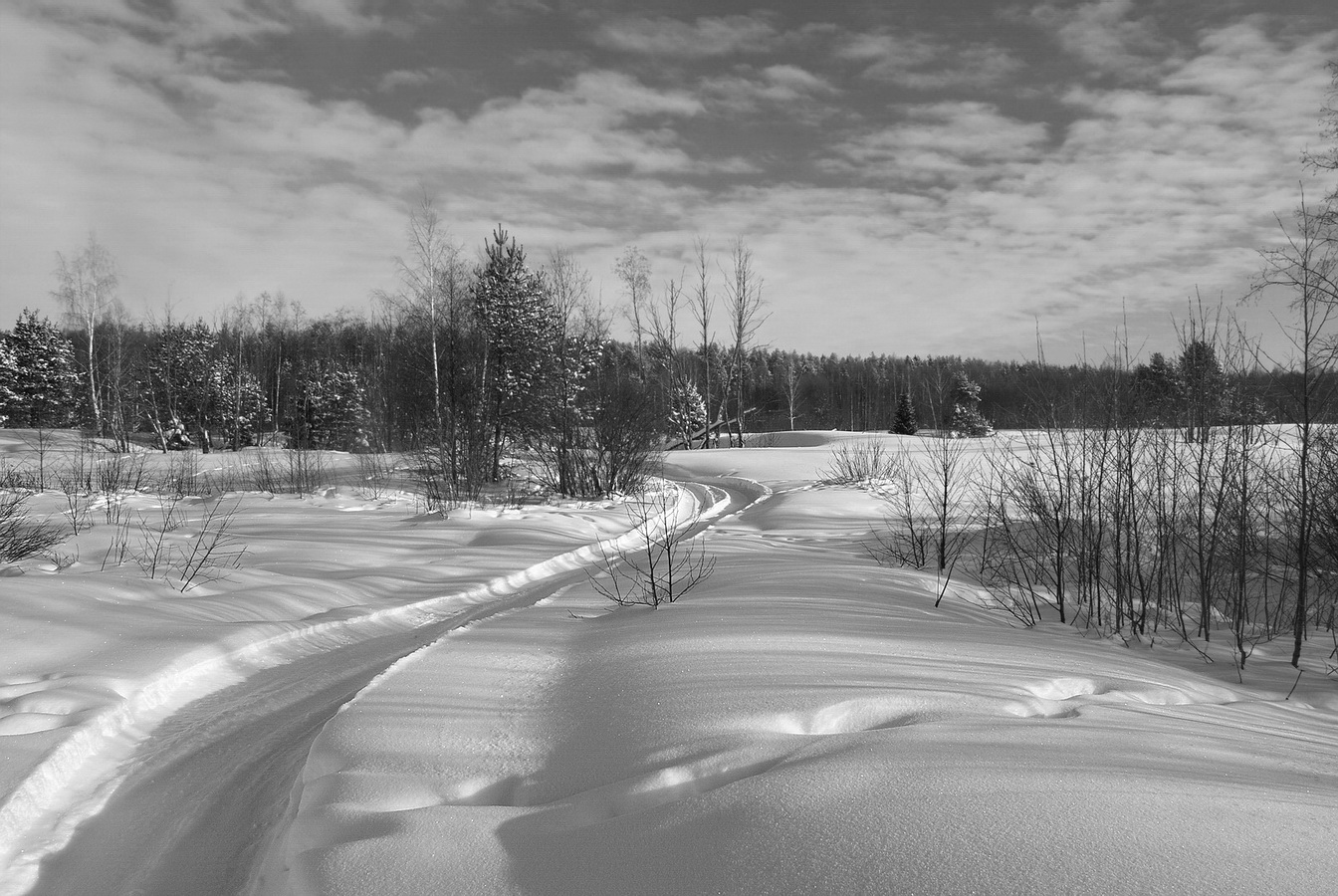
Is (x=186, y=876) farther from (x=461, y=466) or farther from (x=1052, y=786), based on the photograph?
(x=461, y=466)

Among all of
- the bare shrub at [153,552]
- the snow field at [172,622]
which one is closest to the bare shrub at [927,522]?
the snow field at [172,622]

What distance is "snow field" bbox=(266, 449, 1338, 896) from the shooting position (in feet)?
7.07

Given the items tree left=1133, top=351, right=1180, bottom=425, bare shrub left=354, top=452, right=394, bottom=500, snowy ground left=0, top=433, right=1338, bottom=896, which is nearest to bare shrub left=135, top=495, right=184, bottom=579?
snowy ground left=0, top=433, right=1338, bottom=896

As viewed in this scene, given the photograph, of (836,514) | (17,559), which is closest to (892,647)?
(17,559)

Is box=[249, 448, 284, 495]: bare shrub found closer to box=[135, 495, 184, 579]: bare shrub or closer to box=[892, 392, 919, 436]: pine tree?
box=[135, 495, 184, 579]: bare shrub

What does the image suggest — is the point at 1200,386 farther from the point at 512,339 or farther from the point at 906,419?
the point at 906,419

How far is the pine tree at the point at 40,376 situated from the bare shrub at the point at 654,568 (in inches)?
1872

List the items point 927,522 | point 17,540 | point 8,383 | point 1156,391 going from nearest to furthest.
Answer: point 1156,391 → point 17,540 → point 927,522 → point 8,383

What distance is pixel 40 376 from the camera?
44.7 m

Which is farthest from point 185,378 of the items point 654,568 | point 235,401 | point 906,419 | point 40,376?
point 906,419

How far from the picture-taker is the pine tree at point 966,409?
44.1m

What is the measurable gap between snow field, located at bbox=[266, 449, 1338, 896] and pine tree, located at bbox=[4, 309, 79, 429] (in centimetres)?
5325

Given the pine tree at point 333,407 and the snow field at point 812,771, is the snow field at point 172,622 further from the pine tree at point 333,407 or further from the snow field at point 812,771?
the pine tree at point 333,407

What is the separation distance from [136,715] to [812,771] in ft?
14.4
